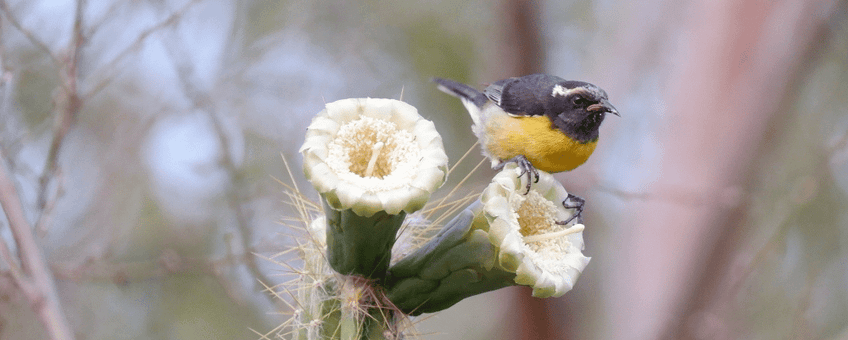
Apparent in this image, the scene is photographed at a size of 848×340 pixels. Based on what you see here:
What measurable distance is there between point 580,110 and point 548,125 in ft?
0.44

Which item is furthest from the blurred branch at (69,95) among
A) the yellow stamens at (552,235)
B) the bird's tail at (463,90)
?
the yellow stamens at (552,235)

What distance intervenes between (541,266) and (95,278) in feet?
9.98

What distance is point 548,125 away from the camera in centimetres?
238

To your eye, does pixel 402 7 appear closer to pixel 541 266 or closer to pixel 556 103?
pixel 556 103

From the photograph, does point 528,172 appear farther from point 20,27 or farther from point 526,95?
point 20,27

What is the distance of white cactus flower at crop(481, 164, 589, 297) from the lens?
4.40 feet

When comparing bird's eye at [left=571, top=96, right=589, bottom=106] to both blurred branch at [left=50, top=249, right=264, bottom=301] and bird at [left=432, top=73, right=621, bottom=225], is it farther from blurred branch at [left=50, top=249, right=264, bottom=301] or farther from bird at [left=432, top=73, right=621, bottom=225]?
blurred branch at [left=50, top=249, right=264, bottom=301]

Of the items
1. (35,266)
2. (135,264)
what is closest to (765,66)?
(135,264)

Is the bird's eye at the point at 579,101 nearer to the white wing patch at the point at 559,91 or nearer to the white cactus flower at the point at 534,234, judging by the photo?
the white wing patch at the point at 559,91

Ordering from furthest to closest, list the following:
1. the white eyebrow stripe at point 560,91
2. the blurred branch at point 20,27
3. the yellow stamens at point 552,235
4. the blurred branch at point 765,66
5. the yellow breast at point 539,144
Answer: the blurred branch at point 765,66 < the blurred branch at point 20,27 < the white eyebrow stripe at point 560,91 < the yellow breast at point 539,144 < the yellow stamens at point 552,235

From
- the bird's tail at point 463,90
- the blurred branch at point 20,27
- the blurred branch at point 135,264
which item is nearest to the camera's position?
the blurred branch at point 20,27

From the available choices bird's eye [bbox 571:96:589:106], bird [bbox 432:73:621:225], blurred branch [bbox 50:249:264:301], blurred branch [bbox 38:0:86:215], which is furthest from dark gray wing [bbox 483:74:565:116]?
blurred branch [bbox 38:0:86:215]

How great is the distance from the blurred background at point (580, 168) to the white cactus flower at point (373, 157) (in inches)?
96.8

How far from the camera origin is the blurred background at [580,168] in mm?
4379
